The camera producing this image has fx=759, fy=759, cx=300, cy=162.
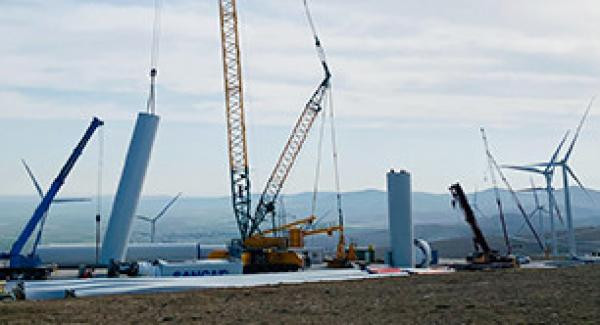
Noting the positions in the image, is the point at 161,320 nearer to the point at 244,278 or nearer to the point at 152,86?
the point at 244,278

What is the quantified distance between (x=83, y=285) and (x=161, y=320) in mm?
15515

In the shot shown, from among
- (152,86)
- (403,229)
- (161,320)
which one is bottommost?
(161,320)

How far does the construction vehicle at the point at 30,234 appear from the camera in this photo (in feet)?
193

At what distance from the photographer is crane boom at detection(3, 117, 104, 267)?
58656 mm

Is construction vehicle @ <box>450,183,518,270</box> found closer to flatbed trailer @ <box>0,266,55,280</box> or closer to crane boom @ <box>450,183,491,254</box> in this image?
crane boom @ <box>450,183,491,254</box>

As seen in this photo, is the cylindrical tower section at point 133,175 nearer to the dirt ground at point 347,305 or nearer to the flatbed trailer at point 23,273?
the flatbed trailer at point 23,273

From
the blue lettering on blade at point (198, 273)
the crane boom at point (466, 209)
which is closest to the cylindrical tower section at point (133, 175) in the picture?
the blue lettering on blade at point (198, 273)

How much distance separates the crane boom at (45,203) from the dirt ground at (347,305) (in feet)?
74.4

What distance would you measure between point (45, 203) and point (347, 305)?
110 ft

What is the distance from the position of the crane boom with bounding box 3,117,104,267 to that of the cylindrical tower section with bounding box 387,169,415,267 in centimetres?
2570

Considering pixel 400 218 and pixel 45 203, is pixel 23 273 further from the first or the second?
pixel 400 218

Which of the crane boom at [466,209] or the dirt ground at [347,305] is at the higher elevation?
the crane boom at [466,209]

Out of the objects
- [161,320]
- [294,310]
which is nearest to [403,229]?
[294,310]

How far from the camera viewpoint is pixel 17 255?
2371 inches
